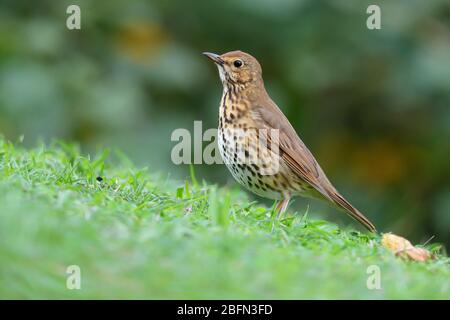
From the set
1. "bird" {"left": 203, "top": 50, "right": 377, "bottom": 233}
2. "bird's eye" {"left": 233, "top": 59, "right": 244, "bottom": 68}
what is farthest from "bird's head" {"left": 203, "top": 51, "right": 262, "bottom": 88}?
"bird" {"left": 203, "top": 50, "right": 377, "bottom": 233}

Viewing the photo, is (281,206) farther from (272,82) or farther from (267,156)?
(272,82)

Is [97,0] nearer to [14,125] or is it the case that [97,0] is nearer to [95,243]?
[14,125]

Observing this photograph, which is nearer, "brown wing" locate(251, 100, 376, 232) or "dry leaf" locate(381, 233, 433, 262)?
"dry leaf" locate(381, 233, 433, 262)

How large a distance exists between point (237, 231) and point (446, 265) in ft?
4.25

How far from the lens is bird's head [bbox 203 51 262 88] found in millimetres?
6434

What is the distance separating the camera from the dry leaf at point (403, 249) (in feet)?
15.9

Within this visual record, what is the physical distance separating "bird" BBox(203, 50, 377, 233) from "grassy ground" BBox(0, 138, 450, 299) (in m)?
0.72

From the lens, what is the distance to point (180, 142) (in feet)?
25.6

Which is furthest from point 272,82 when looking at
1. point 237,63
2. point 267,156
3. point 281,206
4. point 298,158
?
point 281,206

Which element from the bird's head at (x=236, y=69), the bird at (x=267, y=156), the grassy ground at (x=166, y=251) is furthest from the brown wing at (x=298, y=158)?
the grassy ground at (x=166, y=251)

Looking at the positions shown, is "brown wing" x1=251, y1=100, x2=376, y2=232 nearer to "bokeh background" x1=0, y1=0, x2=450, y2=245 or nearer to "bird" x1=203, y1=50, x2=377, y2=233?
"bird" x1=203, y1=50, x2=377, y2=233

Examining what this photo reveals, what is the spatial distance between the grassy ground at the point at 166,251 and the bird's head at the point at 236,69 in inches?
61.7

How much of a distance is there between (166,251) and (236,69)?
271cm
